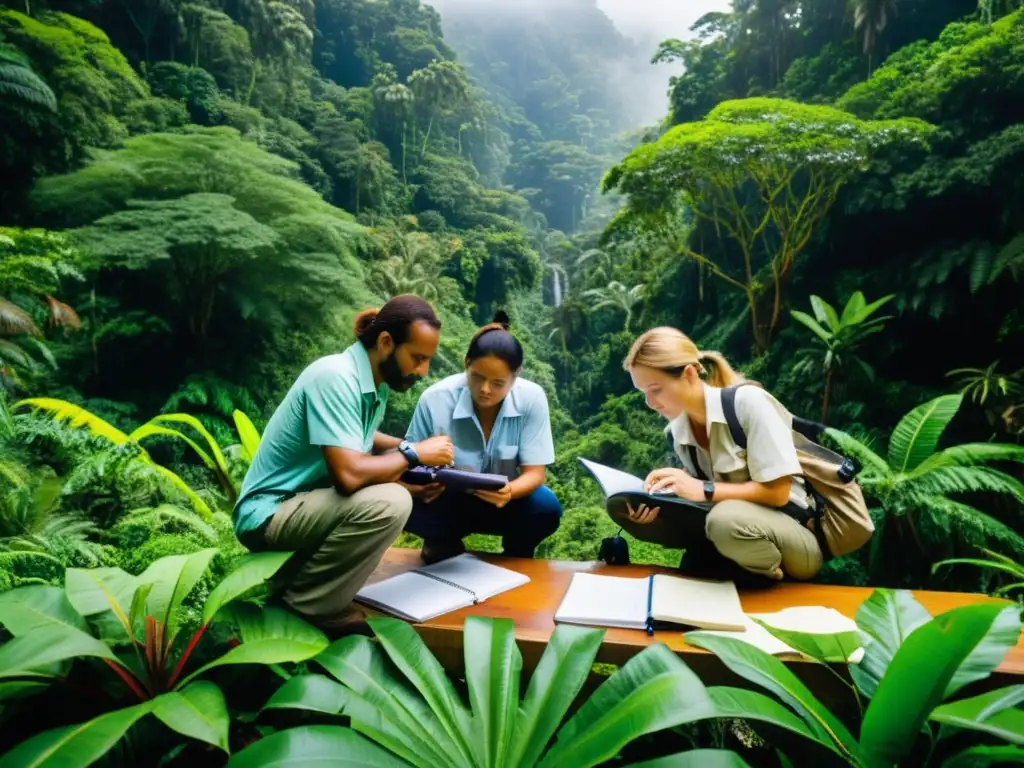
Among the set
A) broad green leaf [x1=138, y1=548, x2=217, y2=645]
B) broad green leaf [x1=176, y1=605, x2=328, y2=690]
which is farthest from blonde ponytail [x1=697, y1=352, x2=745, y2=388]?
broad green leaf [x1=138, y1=548, x2=217, y2=645]

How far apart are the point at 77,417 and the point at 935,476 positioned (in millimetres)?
6438

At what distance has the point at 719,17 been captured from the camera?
1438 cm

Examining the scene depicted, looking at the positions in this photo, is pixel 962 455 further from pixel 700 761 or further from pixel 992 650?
pixel 700 761

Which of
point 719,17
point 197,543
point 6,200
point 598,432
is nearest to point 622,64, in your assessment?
point 719,17

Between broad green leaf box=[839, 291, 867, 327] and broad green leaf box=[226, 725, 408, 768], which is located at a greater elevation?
broad green leaf box=[839, 291, 867, 327]

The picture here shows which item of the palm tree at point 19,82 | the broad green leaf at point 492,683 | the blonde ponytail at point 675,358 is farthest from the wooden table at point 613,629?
the palm tree at point 19,82

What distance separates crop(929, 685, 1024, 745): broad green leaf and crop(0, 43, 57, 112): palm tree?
10.3 m

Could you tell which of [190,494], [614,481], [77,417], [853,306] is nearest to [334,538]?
[614,481]

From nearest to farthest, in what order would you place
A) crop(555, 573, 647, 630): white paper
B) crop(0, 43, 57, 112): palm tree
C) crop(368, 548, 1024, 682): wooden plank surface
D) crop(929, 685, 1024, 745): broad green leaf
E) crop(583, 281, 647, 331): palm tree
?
crop(929, 685, 1024, 745): broad green leaf, crop(368, 548, 1024, 682): wooden plank surface, crop(555, 573, 647, 630): white paper, crop(0, 43, 57, 112): palm tree, crop(583, 281, 647, 331): palm tree

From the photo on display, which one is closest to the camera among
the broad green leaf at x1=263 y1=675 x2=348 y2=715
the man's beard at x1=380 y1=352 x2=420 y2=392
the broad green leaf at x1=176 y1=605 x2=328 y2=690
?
the broad green leaf at x1=263 y1=675 x2=348 y2=715

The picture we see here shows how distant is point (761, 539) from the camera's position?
1636 mm

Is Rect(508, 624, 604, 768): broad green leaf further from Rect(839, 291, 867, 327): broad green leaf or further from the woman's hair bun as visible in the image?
Rect(839, 291, 867, 327): broad green leaf

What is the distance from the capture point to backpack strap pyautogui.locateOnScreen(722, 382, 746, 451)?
5.54ft

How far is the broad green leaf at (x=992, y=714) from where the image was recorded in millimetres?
830
